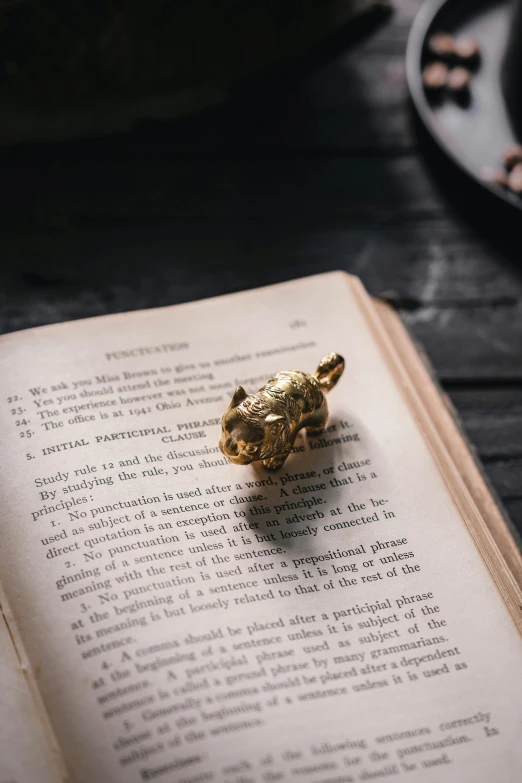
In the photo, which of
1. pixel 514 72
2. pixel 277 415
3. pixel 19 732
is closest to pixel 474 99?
pixel 514 72

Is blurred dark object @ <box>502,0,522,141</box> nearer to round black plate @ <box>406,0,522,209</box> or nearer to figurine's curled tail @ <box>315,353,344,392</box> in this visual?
round black plate @ <box>406,0,522,209</box>

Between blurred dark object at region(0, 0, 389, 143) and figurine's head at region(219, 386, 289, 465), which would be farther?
blurred dark object at region(0, 0, 389, 143)

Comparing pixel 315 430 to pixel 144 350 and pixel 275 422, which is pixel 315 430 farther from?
pixel 144 350

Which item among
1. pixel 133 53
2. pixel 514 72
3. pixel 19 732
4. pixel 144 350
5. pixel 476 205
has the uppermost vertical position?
pixel 133 53

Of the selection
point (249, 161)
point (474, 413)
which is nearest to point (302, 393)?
point (474, 413)

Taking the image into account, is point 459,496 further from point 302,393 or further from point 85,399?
point 85,399

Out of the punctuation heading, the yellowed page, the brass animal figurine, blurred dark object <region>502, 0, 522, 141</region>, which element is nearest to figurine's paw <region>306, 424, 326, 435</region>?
the brass animal figurine
